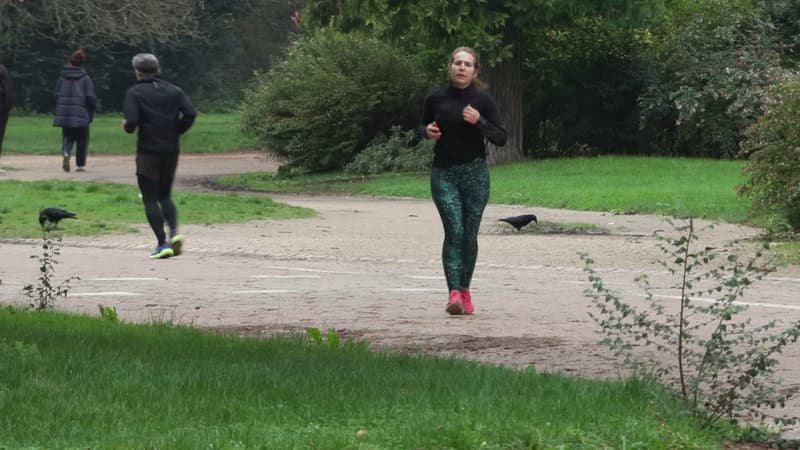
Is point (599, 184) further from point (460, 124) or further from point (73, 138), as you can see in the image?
point (460, 124)

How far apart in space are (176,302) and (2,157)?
85.5 ft

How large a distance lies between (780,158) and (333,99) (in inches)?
591

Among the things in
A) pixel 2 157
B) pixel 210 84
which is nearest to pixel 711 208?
pixel 2 157

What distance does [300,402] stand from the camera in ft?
23.9

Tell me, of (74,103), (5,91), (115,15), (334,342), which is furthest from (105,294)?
(115,15)

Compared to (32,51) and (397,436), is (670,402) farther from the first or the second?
(32,51)

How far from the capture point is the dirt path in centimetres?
1038

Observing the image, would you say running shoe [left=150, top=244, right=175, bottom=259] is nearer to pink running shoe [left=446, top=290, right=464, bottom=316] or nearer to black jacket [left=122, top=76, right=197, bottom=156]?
black jacket [left=122, top=76, right=197, bottom=156]

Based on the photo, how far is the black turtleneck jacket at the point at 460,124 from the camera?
37.4ft

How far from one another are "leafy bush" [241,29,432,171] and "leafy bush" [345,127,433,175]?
0.52 m

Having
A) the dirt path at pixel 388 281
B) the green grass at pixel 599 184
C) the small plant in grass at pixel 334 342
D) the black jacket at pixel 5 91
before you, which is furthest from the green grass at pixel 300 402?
the black jacket at pixel 5 91

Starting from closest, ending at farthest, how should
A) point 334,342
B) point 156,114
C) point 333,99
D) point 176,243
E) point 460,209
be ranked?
point 334,342 → point 460,209 → point 156,114 → point 176,243 → point 333,99

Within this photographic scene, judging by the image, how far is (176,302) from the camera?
12438 millimetres

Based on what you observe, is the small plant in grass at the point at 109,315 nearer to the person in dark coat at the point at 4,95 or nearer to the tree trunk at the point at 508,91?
the person in dark coat at the point at 4,95
